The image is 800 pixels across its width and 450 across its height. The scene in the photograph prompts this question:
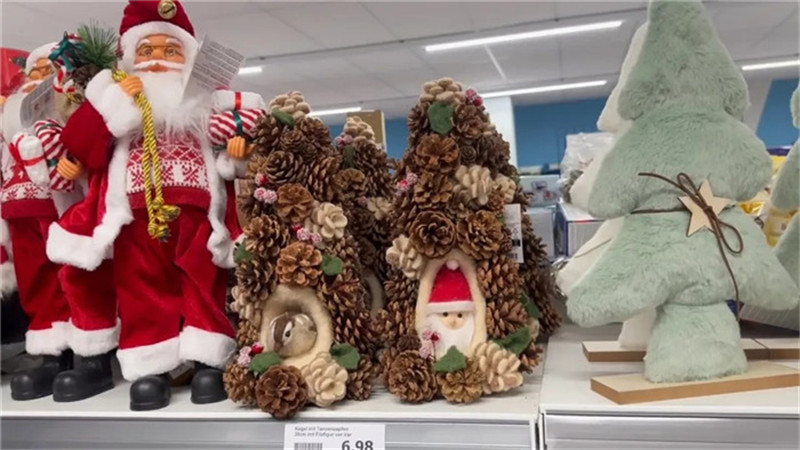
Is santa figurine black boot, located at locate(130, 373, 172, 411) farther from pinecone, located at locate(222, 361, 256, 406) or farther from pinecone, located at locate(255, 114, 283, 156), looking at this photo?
pinecone, located at locate(255, 114, 283, 156)

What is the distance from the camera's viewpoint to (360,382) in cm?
73

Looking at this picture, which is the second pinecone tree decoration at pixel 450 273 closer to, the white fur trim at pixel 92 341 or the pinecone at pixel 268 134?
the pinecone at pixel 268 134

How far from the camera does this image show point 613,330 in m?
1.01

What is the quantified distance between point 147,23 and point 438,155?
432mm

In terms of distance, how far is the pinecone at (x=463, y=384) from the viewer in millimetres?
686

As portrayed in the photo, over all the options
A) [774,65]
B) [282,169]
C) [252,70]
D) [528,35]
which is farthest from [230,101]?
[774,65]

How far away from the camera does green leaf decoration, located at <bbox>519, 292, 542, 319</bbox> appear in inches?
31.2

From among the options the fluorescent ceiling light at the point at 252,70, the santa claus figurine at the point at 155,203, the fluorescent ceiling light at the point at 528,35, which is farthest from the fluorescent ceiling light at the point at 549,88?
the santa claus figurine at the point at 155,203

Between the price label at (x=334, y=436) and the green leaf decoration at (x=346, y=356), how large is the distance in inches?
2.9

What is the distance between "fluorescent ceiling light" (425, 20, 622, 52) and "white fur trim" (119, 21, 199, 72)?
3449 mm

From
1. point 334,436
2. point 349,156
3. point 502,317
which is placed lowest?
point 334,436

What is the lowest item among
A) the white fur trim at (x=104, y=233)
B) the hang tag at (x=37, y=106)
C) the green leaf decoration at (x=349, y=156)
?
the white fur trim at (x=104, y=233)

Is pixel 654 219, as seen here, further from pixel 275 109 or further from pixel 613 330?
pixel 275 109

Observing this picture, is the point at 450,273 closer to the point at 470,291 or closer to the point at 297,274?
the point at 470,291
